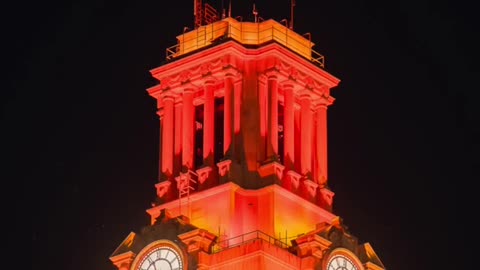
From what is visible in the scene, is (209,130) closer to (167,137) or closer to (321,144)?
(167,137)

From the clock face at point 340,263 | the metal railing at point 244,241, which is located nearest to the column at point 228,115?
the metal railing at point 244,241

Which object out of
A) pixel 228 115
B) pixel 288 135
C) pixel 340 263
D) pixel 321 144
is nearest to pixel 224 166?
pixel 228 115

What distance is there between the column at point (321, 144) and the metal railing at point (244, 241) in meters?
6.03

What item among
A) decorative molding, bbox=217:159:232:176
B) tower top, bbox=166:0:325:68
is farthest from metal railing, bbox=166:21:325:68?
decorative molding, bbox=217:159:232:176

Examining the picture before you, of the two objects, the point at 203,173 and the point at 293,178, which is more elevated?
the point at 203,173

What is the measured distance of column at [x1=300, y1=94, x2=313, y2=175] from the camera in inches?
4767

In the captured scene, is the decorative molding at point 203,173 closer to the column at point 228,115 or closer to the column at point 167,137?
the column at point 228,115

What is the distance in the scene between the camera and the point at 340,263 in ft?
383

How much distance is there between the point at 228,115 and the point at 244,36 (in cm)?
507

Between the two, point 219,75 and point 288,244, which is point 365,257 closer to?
point 288,244

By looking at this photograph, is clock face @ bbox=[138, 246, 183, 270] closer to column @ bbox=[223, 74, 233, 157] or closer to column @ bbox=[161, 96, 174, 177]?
column @ bbox=[161, 96, 174, 177]

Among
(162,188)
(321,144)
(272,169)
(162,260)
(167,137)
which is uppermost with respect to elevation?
(167,137)

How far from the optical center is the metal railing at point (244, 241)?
116062mm

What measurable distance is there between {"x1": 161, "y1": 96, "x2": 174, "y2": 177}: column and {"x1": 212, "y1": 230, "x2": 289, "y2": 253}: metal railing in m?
6.15
